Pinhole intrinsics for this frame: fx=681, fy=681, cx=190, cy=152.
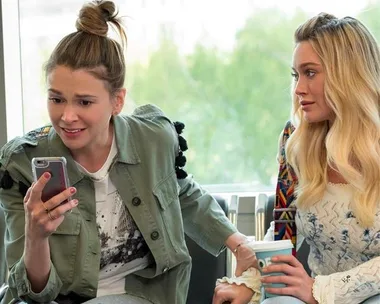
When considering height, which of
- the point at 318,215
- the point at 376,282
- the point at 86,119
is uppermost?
the point at 86,119

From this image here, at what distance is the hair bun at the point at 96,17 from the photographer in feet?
6.07

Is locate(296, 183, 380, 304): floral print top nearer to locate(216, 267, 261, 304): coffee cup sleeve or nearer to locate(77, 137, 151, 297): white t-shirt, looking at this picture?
locate(216, 267, 261, 304): coffee cup sleeve

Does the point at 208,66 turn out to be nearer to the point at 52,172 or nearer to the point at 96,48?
the point at 96,48

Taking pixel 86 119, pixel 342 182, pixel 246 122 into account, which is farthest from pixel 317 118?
pixel 246 122

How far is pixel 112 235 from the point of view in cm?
190

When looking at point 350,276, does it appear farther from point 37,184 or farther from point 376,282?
point 37,184

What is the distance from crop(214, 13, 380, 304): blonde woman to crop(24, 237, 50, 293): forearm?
0.45 meters

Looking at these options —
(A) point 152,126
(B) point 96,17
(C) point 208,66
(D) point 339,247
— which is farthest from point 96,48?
(C) point 208,66

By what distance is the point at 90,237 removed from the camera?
1857 mm

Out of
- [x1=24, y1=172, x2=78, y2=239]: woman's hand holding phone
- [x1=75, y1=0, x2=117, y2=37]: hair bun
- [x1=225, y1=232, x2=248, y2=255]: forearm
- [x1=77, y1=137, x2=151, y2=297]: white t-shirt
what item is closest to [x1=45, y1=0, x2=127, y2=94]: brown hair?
[x1=75, y1=0, x2=117, y2=37]: hair bun

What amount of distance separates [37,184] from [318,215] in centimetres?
76

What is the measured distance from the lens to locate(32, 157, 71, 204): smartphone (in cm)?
157

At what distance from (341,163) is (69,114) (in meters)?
0.72

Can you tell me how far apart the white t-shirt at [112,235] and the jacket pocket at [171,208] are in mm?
87
